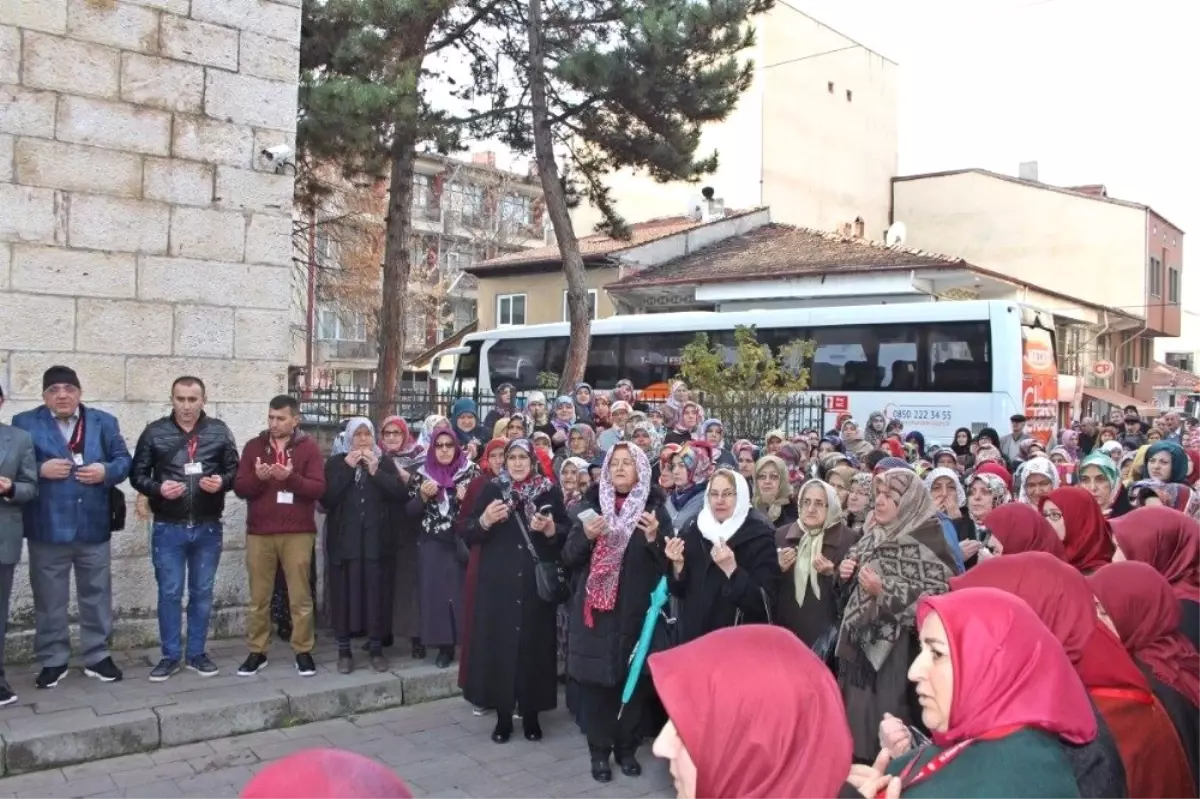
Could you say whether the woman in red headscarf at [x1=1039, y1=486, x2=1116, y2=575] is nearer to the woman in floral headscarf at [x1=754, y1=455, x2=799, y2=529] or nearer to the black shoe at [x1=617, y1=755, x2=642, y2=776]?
the woman in floral headscarf at [x1=754, y1=455, x2=799, y2=529]

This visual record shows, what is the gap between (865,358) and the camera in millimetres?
18156

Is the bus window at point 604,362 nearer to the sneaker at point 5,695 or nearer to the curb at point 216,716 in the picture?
the curb at point 216,716

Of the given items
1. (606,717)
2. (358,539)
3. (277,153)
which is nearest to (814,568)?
(606,717)

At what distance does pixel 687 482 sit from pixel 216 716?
3184 mm

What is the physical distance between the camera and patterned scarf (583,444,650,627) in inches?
207

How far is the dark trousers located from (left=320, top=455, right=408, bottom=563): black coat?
6.82 feet

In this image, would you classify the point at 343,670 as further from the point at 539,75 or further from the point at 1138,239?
the point at 1138,239

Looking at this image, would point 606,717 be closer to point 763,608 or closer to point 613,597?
point 613,597

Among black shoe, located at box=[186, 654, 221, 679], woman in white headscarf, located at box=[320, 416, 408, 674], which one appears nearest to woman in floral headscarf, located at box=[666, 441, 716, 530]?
woman in white headscarf, located at box=[320, 416, 408, 674]

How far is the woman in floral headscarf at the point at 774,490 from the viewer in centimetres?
675

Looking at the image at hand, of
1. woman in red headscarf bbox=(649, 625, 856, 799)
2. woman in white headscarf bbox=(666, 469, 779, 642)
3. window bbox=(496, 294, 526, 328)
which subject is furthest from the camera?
window bbox=(496, 294, 526, 328)

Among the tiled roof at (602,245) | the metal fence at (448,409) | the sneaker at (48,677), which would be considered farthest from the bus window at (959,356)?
the sneaker at (48,677)

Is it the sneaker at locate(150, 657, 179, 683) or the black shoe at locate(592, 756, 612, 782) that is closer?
the black shoe at locate(592, 756, 612, 782)

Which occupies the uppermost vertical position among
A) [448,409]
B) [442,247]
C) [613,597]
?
[442,247]
